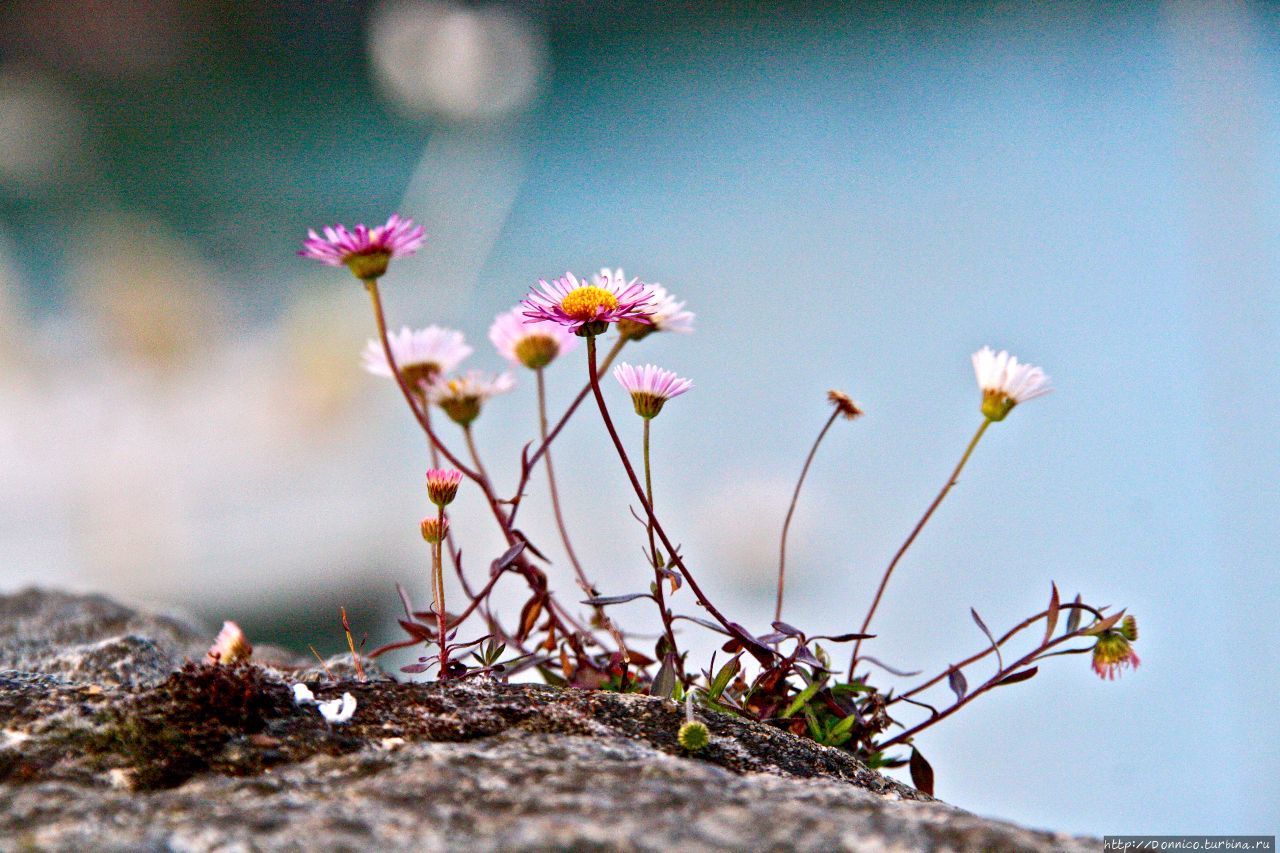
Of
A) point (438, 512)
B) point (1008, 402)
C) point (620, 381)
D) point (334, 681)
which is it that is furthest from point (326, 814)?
point (1008, 402)

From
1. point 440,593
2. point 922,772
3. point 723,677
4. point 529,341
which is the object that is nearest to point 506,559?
point 440,593

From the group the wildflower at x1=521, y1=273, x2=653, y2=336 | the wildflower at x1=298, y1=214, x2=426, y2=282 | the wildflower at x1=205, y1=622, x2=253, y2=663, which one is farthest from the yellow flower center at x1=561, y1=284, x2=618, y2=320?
the wildflower at x1=205, y1=622, x2=253, y2=663

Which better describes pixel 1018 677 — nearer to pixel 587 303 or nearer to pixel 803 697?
pixel 803 697

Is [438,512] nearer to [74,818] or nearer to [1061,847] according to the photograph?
[74,818]

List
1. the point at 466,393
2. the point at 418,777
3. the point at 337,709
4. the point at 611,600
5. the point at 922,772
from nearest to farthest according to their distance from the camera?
1. the point at 418,777
2. the point at 337,709
3. the point at 611,600
4. the point at 922,772
5. the point at 466,393

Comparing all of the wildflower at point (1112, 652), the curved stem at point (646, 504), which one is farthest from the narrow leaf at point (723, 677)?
the wildflower at point (1112, 652)

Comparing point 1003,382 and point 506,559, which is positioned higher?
point 1003,382

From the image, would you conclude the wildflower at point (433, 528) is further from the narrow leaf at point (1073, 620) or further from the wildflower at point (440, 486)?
the narrow leaf at point (1073, 620)

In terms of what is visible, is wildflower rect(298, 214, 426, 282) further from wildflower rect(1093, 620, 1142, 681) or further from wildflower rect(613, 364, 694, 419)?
wildflower rect(1093, 620, 1142, 681)
